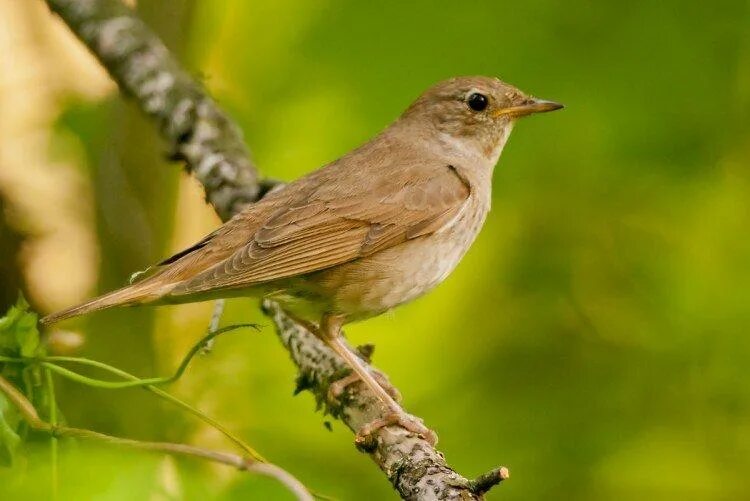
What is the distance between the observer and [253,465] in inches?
73.9

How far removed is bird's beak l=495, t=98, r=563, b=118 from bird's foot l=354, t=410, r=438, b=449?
1.56m

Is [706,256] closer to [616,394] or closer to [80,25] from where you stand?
[616,394]

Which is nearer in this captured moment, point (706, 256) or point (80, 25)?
point (706, 256)

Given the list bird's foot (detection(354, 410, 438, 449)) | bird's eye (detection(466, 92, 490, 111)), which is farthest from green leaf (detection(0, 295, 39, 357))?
bird's eye (detection(466, 92, 490, 111))

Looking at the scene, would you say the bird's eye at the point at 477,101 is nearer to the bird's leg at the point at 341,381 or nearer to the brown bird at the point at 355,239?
the brown bird at the point at 355,239

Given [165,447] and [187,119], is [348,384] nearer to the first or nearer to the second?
[187,119]

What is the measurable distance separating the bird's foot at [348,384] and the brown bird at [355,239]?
61 millimetres

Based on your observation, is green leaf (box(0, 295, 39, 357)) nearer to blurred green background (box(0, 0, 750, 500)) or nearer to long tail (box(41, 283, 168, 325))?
long tail (box(41, 283, 168, 325))

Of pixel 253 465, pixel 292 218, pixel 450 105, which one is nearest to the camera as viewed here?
pixel 253 465

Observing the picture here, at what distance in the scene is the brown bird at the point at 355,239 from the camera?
3625mm

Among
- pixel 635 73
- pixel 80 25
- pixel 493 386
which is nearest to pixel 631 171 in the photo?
pixel 635 73

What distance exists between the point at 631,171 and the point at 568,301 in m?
0.66

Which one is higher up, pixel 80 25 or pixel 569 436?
pixel 80 25

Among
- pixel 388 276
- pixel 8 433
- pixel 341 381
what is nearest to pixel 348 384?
pixel 341 381
